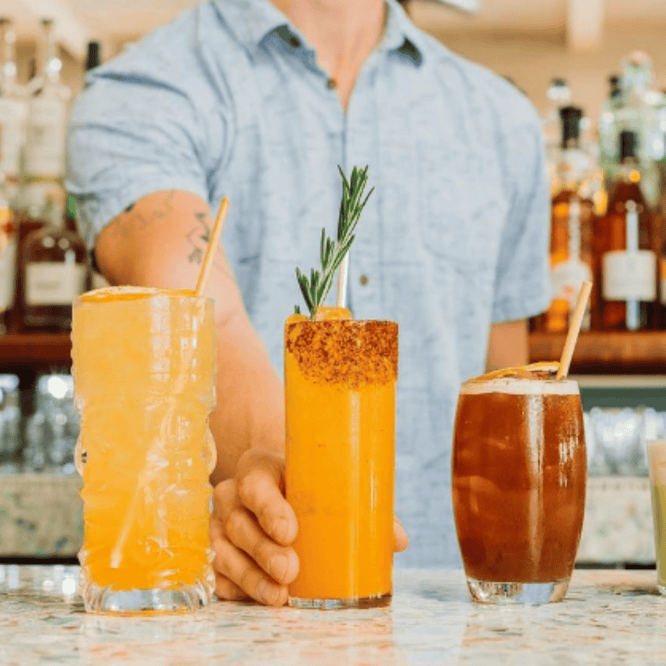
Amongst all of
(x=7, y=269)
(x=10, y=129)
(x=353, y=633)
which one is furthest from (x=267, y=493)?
(x=10, y=129)

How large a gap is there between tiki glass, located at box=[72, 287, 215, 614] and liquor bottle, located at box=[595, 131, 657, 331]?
161cm

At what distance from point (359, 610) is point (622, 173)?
1.91m

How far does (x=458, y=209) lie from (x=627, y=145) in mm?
743

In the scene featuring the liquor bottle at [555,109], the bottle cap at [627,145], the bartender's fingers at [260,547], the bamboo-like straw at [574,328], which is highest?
the liquor bottle at [555,109]

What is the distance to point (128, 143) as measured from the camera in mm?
1509

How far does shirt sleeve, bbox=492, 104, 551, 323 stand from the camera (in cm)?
188

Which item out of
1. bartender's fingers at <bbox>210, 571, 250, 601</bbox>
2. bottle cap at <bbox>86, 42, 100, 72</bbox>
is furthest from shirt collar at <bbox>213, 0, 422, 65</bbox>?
bartender's fingers at <bbox>210, 571, 250, 601</bbox>

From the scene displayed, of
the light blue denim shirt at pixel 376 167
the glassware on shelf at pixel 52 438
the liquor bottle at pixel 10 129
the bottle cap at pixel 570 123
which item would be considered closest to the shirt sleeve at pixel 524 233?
the light blue denim shirt at pixel 376 167

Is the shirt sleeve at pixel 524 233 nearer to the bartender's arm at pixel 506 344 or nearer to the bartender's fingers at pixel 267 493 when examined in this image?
the bartender's arm at pixel 506 344

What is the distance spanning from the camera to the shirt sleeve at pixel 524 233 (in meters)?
1.88

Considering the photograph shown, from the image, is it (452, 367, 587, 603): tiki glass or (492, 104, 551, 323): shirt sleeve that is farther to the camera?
(492, 104, 551, 323): shirt sleeve

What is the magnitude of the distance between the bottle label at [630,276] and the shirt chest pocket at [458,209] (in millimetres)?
565

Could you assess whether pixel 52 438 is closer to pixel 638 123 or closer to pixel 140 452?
pixel 638 123

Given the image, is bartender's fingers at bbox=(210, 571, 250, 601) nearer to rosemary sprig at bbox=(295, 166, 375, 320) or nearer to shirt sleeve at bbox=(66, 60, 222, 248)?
rosemary sprig at bbox=(295, 166, 375, 320)
